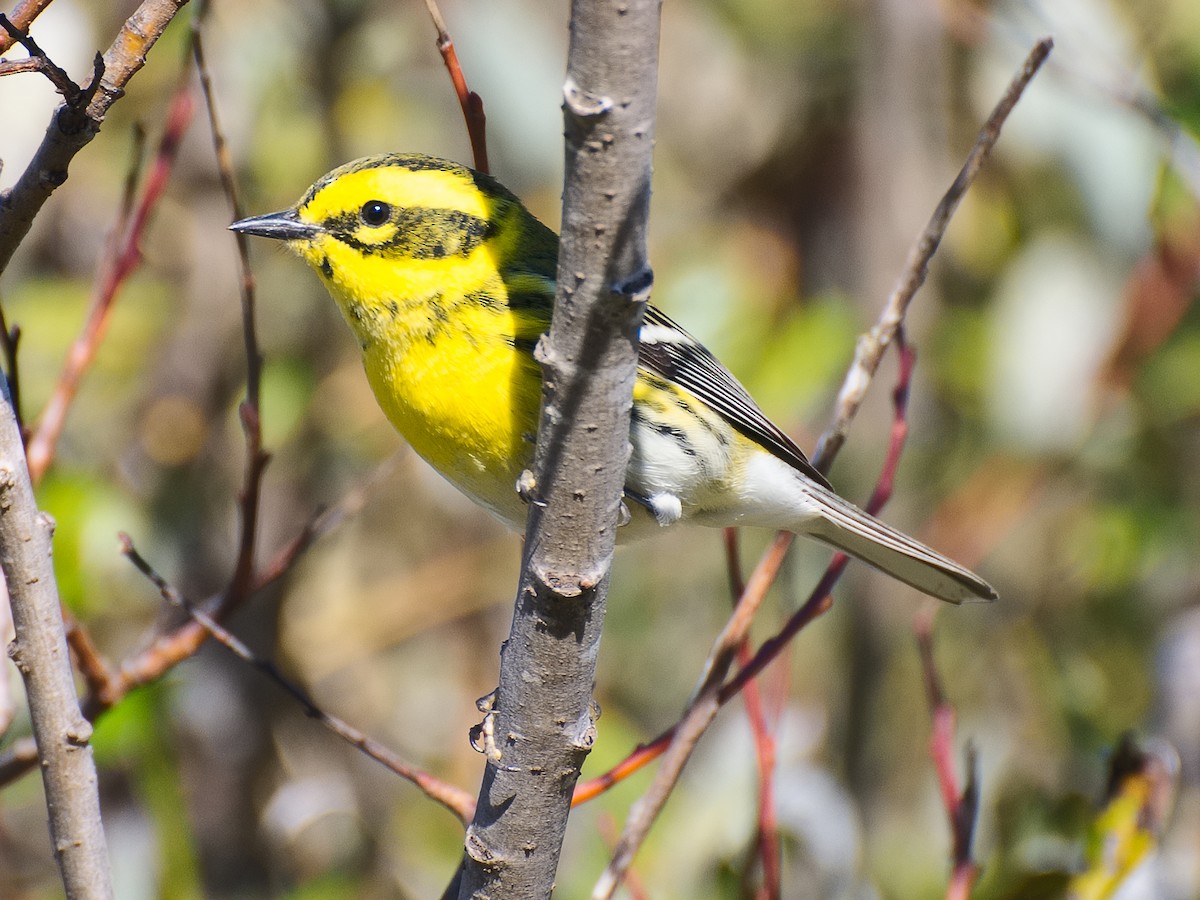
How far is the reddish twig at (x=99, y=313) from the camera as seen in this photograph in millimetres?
2219

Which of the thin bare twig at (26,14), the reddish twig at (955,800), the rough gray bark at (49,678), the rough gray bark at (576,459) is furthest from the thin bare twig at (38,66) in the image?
the reddish twig at (955,800)

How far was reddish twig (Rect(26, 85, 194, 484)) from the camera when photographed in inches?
87.4

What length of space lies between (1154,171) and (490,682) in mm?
2739

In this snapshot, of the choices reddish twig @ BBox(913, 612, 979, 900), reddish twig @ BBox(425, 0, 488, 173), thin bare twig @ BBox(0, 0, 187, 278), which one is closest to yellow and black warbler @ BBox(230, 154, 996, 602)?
reddish twig @ BBox(425, 0, 488, 173)

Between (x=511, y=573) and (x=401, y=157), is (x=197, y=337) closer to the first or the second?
(x=511, y=573)

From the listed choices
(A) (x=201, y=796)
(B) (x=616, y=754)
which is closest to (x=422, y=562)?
(A) (x=201, y=796)

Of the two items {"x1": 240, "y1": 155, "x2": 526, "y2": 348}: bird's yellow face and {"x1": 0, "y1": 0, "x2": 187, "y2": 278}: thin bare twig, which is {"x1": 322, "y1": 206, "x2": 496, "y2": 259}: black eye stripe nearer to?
{"x1": 240, "y1": 155, "x2": 526, "y2": 348}: bird's yellow face

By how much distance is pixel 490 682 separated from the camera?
15.1 feet

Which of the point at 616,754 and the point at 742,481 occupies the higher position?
the point at 742,481

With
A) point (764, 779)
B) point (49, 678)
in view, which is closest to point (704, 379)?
point (764, 779)

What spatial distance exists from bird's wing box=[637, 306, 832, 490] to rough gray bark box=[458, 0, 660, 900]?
100 centimetres

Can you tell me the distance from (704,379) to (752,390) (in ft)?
3.46

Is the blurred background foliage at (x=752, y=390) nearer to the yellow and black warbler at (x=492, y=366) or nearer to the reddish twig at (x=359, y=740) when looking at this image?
the yellow and black warbler at (x=492, y=366)

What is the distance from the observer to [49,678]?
1618mm
